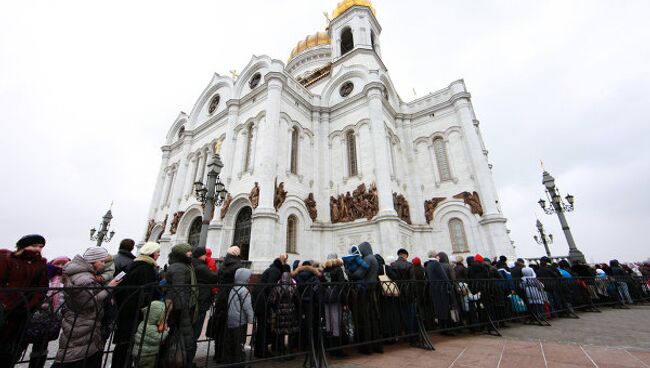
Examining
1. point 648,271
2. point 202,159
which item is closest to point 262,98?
point 202,159

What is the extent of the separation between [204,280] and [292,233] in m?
10.4

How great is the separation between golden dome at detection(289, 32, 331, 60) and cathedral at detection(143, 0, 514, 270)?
10.0 meters

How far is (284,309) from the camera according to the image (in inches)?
153

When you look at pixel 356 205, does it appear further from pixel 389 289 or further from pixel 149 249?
pixel 149 249

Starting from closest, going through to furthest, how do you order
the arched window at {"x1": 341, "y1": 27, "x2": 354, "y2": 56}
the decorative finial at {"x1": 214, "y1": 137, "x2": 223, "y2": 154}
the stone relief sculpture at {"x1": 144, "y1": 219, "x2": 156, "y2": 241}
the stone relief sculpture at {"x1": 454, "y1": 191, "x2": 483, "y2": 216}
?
the stone relief sculpture at {"x1": 454, "y1": 191, "x2": 483, "y2": 216} → the decorative finial at {"x1": 214, "y1": 137, "x2": 223, "y2": 154} → the stone relief sculpture at {"x1": 144, "y1": 219, "x2": 156, "y2": 241} → the arched window at {"x1": 341, "y1": 27, "x2": 354, "y2": 56}

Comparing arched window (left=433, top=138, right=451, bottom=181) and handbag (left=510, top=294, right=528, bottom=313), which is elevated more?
arched window (left=433, top=138, right=451, bottom=181)

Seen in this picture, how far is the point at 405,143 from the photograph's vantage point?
746 inches

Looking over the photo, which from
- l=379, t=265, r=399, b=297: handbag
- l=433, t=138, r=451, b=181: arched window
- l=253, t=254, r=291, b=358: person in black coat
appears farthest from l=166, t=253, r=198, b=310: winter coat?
l=433, t=138, r=451, b=181: arched window

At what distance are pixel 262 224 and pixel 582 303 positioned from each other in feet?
36.9

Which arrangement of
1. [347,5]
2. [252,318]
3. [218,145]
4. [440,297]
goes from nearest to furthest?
[252,318], [440,297], [218,145], [347,5]

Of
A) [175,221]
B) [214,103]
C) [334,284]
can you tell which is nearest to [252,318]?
[334,284]

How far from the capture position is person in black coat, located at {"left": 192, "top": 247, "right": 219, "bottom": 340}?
3734 millimetres

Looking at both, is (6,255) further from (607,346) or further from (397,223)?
(397,223)

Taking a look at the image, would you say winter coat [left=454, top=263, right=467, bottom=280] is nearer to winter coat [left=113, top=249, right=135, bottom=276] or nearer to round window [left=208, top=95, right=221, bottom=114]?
winter coat [left=113, top=249, right=135, bottom=276]
